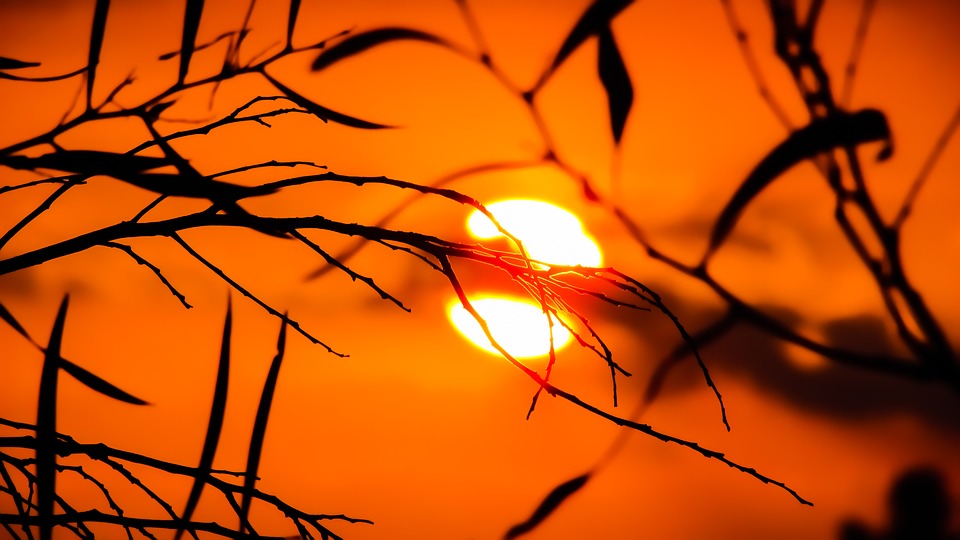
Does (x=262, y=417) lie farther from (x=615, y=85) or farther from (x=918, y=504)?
(x=918, y=504)

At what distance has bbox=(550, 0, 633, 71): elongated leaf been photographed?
2.77 ft

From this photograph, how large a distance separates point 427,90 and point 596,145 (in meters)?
0.19

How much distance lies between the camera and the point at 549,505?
878 millimetres

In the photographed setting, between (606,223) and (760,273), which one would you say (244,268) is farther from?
(760,273)

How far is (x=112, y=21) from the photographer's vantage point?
3.28ft

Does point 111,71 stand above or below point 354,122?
above

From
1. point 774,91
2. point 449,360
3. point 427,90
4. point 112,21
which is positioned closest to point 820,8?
point 774,91

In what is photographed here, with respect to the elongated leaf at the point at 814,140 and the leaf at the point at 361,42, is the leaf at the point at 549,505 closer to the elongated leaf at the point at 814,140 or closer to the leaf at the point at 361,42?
the elongated leaf at the point at 814,140

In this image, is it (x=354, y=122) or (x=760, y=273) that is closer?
(x=354, y=122)

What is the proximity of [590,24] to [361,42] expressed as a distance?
23 cm

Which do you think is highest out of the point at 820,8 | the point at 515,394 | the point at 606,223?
the point at 820,8

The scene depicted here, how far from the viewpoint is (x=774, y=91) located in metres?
0.95

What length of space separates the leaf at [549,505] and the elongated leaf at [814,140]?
31 centimetres

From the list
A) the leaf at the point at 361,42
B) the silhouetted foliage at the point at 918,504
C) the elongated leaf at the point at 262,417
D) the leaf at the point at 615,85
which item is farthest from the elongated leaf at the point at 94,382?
the silhouetted foliage at the point at 918,504
